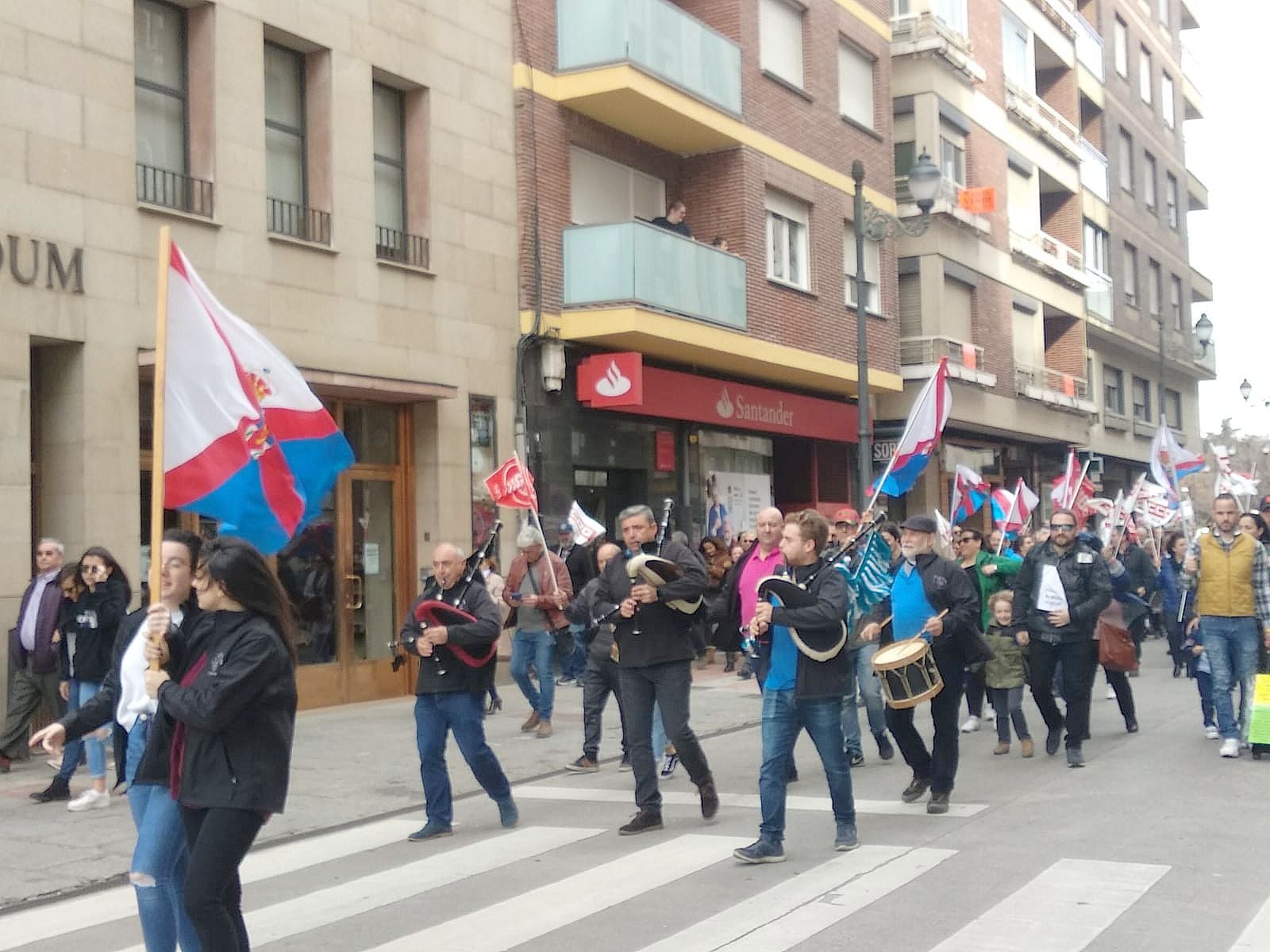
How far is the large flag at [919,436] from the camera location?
1382cm

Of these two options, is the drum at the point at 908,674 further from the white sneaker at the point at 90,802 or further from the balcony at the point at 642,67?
the balcony at the point at 642,67

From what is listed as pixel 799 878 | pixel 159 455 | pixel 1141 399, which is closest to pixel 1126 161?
pixel 1141 399

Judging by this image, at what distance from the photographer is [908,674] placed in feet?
29.5

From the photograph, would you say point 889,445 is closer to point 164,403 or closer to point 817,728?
point 817,728

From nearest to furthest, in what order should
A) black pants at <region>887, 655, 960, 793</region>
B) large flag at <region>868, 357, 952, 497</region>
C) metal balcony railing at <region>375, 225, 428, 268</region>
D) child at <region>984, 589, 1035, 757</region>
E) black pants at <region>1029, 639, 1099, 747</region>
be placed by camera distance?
black pants at <region>887, 655, 960, 793</region> < black pants at <region>1029, 639, 1099, 747</region> < child at <region>984, 589, 1035, 757</region> < large flag at <region>868, 357, 952, 497</region> < metal balcony railing at <region>375, 225, 428, 268</region>

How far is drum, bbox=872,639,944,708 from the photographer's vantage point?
8977mm

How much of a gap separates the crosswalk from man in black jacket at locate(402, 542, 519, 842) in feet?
1.20

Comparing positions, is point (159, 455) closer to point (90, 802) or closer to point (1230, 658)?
point (90, 802)

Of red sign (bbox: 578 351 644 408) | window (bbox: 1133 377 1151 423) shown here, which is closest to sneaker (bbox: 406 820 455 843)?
red sign (bbox: 578 351 644 408)

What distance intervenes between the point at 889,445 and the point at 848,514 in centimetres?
1264

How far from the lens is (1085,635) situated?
11242 mm

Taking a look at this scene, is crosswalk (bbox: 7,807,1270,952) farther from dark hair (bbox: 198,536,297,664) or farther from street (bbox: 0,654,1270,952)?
dark hair (bbox: 198,536,297,664)

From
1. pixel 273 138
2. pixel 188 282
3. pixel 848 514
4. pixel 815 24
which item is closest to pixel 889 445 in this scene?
pixel 815 24

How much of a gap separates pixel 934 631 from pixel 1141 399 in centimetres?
3592
